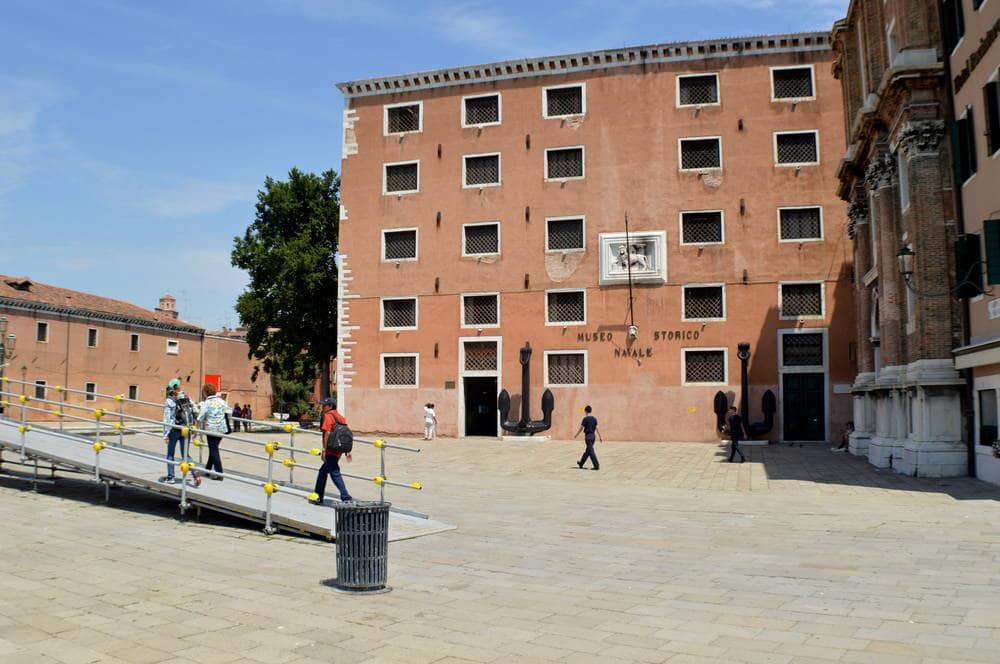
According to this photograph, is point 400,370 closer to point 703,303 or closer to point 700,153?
point 703,303

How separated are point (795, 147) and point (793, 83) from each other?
2.50 metres

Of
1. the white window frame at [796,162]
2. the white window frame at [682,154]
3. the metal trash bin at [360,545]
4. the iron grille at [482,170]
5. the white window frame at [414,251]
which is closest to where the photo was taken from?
the metal trash bin at [360,545]

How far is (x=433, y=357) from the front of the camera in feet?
114

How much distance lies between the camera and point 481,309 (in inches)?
1362

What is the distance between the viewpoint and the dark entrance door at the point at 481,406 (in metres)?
34.9

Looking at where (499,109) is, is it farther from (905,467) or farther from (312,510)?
(312,510)

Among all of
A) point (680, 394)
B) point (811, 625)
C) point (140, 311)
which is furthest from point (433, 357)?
point (140, 311)

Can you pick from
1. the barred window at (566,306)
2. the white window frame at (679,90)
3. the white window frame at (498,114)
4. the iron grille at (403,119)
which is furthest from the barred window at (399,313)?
the white window frame at (679,90)

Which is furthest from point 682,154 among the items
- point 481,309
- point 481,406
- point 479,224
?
point 481,406

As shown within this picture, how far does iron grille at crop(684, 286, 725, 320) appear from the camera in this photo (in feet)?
→ 106

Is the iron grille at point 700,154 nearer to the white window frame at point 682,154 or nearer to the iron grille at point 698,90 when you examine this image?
the white window frame at point 682,154

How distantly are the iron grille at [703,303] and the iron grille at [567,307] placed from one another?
400 centimetres

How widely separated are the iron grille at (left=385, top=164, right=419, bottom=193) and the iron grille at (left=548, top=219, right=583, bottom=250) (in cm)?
635

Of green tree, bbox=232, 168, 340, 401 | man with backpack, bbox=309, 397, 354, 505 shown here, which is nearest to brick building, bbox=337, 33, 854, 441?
green tree, bbox=232, 168, 340, 401
